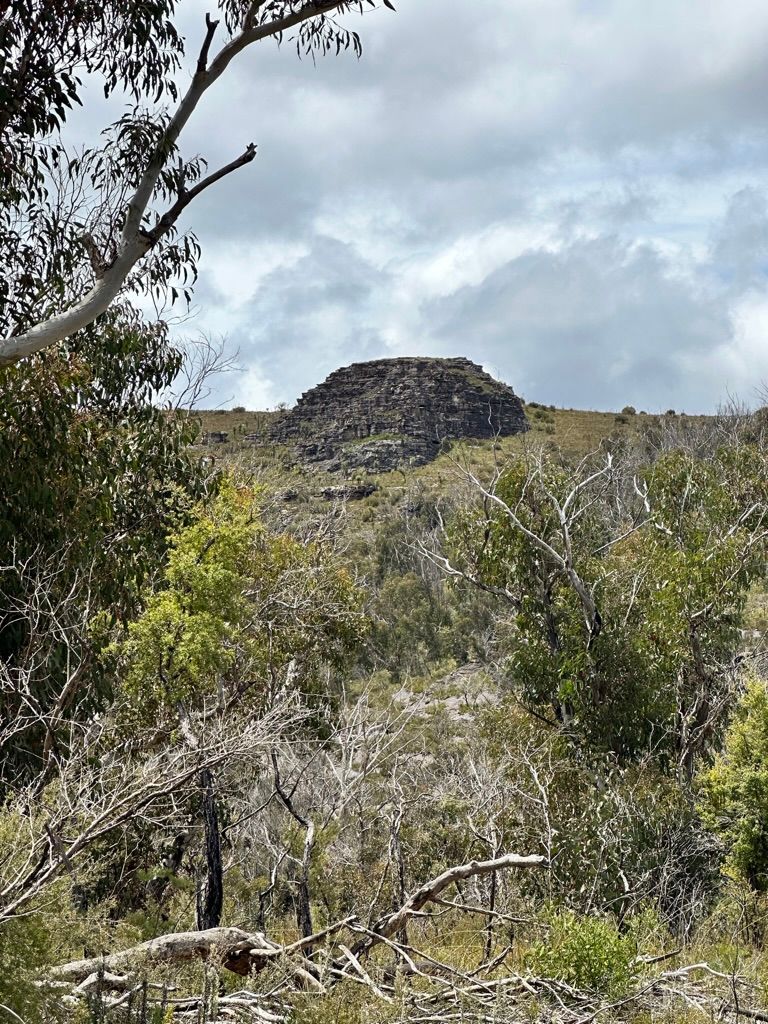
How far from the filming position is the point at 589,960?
5.93 meters

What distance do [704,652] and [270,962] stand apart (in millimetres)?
9212

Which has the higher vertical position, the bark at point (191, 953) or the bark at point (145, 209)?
the bark at point (145, 209)

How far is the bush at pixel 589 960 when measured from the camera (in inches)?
233

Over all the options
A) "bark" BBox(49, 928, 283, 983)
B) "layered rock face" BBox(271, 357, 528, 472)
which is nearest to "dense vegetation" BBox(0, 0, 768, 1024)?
"bark" BBox(49, 928, 283, 983)

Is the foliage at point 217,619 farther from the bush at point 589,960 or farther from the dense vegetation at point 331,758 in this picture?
the bush at point 589,960

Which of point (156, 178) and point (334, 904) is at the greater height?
point (156, 178)

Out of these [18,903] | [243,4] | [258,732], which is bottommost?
[18,903]

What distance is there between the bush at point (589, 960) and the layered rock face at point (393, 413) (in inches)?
2412

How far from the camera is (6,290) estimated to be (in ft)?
27.9

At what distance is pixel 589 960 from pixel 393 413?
7276 centimetres

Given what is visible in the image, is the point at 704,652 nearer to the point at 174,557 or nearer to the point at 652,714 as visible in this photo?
the point at 652,714

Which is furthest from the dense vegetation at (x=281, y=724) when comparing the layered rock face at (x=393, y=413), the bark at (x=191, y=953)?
the layered rock face at (x=393, y=413)

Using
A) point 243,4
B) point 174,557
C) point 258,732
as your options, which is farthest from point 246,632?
point 243,4

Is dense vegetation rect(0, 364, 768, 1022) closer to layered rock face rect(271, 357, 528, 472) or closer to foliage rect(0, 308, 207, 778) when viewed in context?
foliage rect(0, 308, 207, 778)
